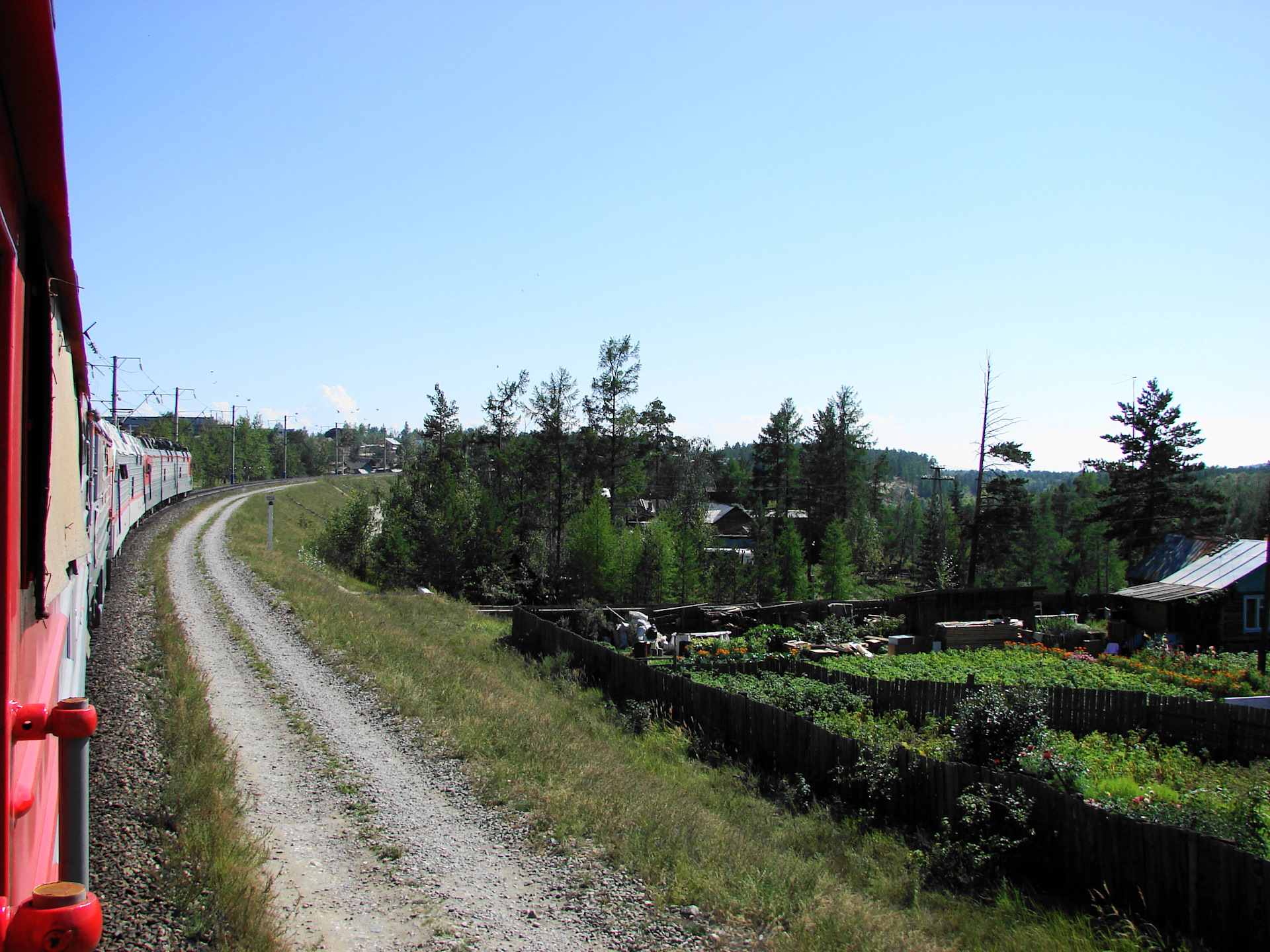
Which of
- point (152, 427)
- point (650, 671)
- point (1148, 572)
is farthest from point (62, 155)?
point (152, 427)

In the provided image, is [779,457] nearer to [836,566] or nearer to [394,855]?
[836,566]

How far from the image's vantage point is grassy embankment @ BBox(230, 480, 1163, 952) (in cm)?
711

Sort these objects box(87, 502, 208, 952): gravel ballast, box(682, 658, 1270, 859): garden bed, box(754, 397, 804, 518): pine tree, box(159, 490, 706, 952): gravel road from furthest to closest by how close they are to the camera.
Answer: box(754, 397, 804, 518): pine tree < box(682, 658, 1270, 859): garden bed < box(159, 490, 706, 952): gravel road < box(87, 502, 208, 952): gravel ballast

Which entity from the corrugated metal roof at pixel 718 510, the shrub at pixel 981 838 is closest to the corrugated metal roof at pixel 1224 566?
the shrub at pixel 981 838

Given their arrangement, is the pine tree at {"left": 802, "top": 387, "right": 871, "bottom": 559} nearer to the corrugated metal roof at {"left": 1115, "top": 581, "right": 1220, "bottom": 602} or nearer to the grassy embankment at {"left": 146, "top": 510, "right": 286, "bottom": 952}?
the corrugated metal roof at {"left": 1115, "top": 581, "right": 1220, "bottom": 602}

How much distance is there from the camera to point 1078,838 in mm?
8555

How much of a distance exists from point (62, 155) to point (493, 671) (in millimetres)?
17599

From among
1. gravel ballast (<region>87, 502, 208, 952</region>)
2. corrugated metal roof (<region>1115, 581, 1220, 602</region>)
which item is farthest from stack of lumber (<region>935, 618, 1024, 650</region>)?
gravel ballast (<region>87, 502, 208, 952</region>)

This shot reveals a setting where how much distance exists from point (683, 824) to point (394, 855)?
125 inches

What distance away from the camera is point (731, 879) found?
7.39 metres

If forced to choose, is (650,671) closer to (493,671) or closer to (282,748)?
(493,671)

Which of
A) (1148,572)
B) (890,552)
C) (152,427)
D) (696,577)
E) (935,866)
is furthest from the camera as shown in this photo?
(152,427)

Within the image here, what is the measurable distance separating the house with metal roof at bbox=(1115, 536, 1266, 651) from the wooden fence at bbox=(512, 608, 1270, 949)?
62.9 feet

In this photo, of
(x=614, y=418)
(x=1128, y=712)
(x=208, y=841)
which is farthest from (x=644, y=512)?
(x=208, y=841)
